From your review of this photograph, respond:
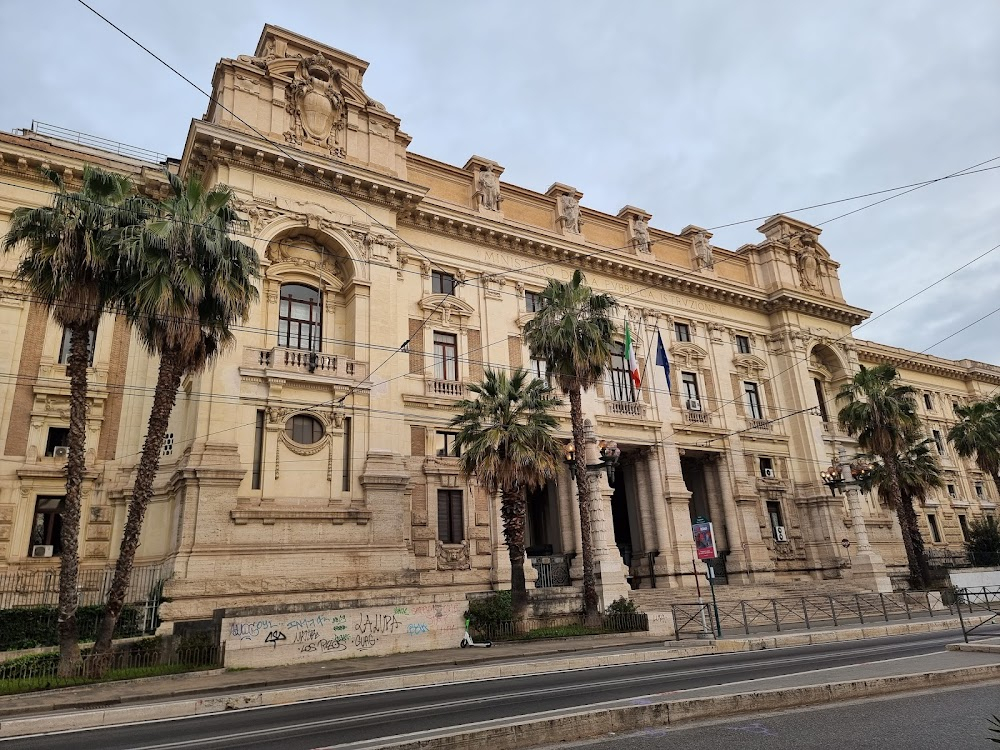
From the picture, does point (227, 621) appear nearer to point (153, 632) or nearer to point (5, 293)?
point (153, 632)

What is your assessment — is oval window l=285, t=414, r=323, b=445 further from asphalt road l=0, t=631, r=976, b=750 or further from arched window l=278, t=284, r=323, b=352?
asphalt road l=0, t=631, r=976, b=750

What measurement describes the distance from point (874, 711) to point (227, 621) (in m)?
14.6

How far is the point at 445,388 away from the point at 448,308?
3.70 m

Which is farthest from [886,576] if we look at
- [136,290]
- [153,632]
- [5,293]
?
[5,293]

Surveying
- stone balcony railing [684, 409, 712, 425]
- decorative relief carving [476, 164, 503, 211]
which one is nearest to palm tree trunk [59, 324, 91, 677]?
decorative relief carving [476, 164, 503, 211]

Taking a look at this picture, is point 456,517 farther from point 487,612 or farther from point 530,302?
point 530,302

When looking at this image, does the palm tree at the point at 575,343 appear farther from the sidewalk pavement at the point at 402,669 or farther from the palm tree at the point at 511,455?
the sidewalk pavement at the point at 402,669

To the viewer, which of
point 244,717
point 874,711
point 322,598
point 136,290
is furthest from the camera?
point 322,598

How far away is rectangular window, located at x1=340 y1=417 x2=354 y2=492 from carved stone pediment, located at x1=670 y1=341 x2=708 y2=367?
1879cm

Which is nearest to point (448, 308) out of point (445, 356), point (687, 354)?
point (445, 356)

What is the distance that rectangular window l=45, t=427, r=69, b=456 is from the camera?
74.6ft

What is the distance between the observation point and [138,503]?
16.6 metres

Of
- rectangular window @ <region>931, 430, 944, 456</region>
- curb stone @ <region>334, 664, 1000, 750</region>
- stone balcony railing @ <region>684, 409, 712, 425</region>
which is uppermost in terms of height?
rectangular window @ <region>931, 430, 944, 456</region>

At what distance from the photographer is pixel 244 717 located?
10523 millimetres
